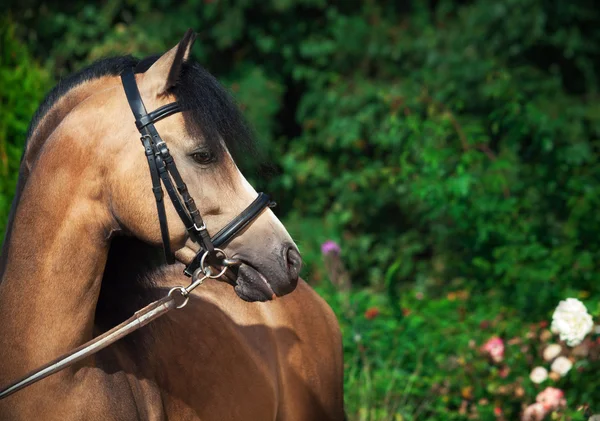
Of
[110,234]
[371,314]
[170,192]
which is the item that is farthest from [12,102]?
[170,192]

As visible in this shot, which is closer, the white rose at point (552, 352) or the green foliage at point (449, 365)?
the white rose at point (552, 352)

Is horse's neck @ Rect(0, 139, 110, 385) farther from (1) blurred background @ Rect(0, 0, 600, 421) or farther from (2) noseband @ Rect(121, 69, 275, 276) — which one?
(1) blurred background @ Rect(0, 0, 600, 421)

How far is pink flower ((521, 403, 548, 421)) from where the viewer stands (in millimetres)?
3559

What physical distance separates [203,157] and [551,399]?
2160mm

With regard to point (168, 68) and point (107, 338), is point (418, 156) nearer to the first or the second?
point (168, 68)

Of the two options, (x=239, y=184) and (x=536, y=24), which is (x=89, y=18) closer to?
(x=536, y=24)

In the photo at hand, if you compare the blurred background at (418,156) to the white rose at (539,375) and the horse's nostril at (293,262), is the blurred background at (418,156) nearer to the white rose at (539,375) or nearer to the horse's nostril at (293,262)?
the white rose at (539,375)

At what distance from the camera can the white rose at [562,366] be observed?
11.7ft

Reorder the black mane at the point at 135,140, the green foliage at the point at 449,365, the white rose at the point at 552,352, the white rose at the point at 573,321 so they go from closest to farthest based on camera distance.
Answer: the black mane at the point at 135,140, the white rose at the point at 573,321, the white rose at the point at 552,352, the green foliage at the point at 449,365

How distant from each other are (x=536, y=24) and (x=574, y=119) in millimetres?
913

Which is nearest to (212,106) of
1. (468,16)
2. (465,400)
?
(465,400)

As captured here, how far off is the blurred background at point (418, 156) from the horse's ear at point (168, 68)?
0.47 m

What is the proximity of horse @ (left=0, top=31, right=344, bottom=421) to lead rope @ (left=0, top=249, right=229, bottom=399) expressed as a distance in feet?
0.15

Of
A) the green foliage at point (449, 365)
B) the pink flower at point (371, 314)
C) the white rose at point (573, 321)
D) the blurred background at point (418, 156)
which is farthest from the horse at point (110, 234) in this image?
the pink flower at point (371, 314)
